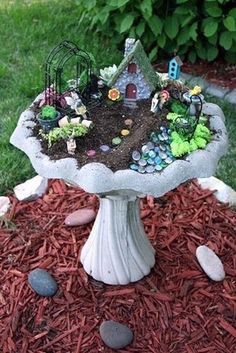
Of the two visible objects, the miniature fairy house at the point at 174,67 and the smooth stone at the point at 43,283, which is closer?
the miniature fairy house at the point at 174,67


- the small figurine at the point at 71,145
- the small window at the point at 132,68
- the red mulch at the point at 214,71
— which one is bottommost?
the red mulch at the point at 214,71

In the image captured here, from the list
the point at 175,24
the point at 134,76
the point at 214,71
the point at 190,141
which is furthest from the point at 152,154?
the point at 214,71

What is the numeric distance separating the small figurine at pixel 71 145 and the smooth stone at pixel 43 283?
0.75 meters

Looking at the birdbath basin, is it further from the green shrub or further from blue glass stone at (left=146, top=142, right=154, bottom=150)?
the green shrub

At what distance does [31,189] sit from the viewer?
347 cm

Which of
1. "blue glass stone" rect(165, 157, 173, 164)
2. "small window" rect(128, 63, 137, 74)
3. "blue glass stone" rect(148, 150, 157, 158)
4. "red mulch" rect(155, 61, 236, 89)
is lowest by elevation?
"red mulch" rect(155, 61, 236, 89)

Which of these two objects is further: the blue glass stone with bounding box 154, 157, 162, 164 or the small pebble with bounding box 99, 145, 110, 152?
the small pebble with bounding box 99, 145, 110, 152

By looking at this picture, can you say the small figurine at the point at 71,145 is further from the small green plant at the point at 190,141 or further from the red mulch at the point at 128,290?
the red mulch at the point at 128,290

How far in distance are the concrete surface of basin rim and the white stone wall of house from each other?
37 cm

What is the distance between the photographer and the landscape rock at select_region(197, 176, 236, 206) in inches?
136

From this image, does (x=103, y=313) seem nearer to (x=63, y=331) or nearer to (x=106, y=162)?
(x=63, y=331)

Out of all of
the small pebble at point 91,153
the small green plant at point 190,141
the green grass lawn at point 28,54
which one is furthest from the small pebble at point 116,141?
the green grass lawn at point 28,54

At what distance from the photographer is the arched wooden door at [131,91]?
2.63 metres

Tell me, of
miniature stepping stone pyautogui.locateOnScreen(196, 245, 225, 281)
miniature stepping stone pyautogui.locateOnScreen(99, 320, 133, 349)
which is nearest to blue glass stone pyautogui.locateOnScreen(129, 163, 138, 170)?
miniature stepping stone pyautogui.locateOnScreen(99, 320, 133, 349)
